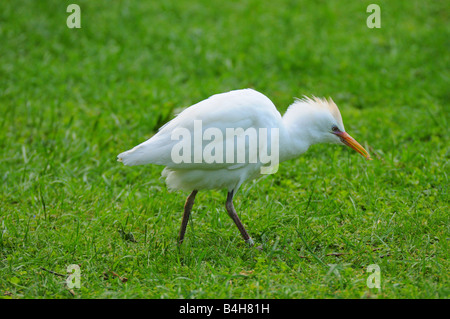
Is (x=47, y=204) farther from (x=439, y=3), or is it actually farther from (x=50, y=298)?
(x=439, y=3)

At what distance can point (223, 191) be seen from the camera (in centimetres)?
567

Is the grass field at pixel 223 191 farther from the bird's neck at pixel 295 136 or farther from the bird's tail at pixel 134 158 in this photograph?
the bird's tail at pixel 134 158

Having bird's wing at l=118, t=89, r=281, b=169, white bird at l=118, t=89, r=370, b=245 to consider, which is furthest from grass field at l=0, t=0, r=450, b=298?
bird's wing at l=118, t=89, r=281, b=169

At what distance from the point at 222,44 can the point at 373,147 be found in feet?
11.2

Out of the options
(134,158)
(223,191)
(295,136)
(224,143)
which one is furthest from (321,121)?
(134,158)

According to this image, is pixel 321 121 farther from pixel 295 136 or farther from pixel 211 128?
pixel 211 128

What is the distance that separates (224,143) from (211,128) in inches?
6.1

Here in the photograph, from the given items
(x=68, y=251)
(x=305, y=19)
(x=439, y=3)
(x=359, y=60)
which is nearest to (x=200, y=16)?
(x=305, y=19)

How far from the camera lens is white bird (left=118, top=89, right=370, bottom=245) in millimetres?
4352

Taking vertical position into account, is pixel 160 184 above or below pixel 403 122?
below

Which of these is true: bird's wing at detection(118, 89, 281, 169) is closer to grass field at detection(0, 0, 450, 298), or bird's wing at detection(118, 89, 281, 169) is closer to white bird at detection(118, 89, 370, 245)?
white bird at detection(118, 89, 370, 245)

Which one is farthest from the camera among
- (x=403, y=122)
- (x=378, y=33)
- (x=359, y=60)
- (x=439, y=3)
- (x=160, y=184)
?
(x=439, y=3)

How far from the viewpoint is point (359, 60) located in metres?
8.27
